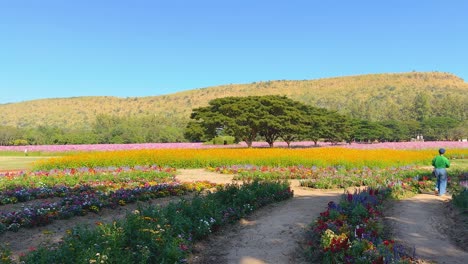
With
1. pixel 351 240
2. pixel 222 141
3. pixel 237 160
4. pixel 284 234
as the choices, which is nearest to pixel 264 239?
pixel 284 234

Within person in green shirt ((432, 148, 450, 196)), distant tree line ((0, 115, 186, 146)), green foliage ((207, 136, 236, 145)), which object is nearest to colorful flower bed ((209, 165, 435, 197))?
person in green shirt ((432, 148, 450, 196))

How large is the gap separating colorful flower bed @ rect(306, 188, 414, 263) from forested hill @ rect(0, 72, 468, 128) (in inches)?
4509

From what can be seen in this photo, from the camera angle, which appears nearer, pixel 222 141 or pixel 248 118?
pixel 248 118

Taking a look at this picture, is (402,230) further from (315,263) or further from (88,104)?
(88,104)

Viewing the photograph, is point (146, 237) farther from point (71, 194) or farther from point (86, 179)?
point (86, 179)

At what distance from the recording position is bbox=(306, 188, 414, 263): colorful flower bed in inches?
209

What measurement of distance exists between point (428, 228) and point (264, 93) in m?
133

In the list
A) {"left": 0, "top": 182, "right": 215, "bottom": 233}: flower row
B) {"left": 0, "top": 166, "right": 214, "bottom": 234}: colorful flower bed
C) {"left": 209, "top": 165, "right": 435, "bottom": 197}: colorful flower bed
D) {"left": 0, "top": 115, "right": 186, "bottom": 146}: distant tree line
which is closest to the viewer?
{"left": 0, "top": 182, "right": 215, "bottom": 233}: flower row

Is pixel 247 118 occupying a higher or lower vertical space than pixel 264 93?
lower

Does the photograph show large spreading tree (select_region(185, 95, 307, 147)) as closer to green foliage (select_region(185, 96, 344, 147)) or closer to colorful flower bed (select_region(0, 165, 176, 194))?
green foliage (select_region(185, 96, 344, 147))

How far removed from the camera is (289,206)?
1047cm

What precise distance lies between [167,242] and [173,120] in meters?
98.9

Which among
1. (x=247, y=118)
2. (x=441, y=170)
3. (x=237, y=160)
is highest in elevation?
(x=247, y=118)

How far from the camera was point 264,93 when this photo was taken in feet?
460
